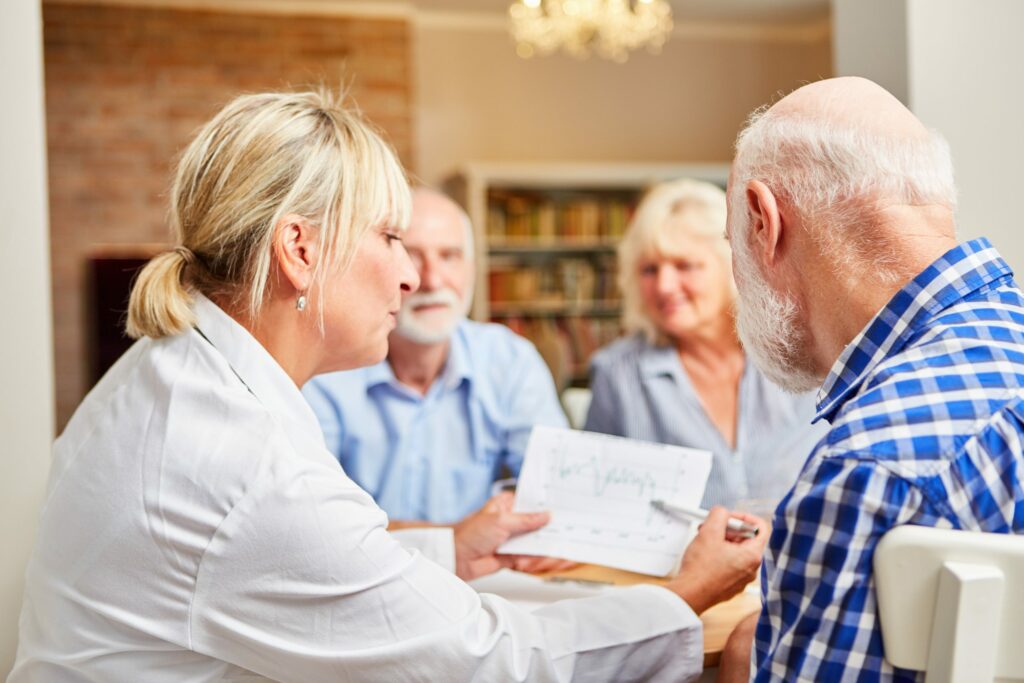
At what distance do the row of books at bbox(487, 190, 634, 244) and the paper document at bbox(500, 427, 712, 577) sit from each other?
4546 millimetres

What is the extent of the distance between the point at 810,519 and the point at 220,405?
24.9 inches

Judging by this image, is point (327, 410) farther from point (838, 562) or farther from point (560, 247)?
point (560, 247)

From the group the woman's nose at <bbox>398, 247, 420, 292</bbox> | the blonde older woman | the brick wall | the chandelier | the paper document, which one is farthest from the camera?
the brick wall

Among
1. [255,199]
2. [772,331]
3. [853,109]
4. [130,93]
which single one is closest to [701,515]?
[772,331]

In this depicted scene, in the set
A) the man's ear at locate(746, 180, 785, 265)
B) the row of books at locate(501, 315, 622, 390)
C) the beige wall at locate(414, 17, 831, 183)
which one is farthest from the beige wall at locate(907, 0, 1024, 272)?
the beige wall at locate(414, 17, 831, 183)

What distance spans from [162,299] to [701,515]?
2.73 ft

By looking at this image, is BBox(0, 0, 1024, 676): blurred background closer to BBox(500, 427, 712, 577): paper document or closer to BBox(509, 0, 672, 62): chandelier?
BBox(509, 0, 672, 62): chandelier

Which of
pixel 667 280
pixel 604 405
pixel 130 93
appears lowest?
pixel 604 405

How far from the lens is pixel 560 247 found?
6.28m

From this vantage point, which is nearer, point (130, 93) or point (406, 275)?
point (406, 275)

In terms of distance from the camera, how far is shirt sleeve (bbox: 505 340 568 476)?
2.33m

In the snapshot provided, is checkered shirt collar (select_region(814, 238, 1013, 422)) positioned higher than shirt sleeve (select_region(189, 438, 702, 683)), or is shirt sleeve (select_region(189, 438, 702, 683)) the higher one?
checkered shirt collar (select_region(814, 238, 1013, 422))

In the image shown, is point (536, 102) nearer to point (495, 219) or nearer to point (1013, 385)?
point (495, 219)

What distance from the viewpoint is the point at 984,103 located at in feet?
5.53
